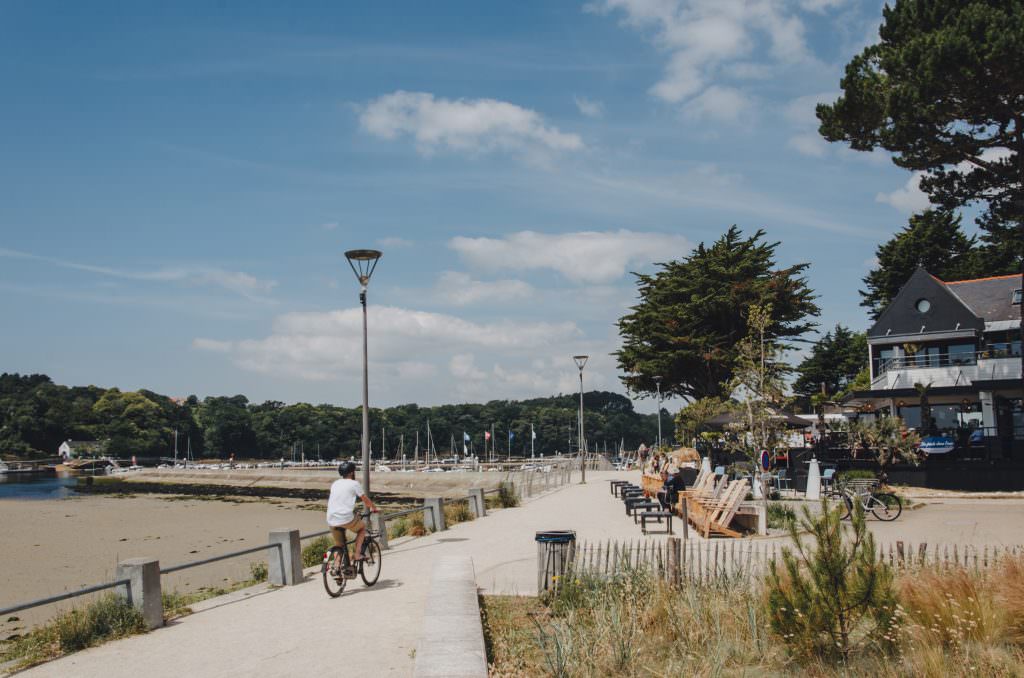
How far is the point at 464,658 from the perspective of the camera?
7227 mm

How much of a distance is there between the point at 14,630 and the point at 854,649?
1354cm

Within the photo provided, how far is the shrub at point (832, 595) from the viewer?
281 inches

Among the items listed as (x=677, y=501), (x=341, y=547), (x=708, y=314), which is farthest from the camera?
(x=708, y=314)

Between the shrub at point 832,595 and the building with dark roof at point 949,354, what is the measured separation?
30.5m

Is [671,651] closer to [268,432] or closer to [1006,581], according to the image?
[1006,581]

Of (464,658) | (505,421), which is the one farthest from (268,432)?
(464,658)

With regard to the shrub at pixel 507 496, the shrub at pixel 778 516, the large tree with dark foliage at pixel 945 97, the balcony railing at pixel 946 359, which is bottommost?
the shrub at pixel 507 496

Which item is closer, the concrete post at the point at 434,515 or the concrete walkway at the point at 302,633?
the concrete walkway at the point at 302,633

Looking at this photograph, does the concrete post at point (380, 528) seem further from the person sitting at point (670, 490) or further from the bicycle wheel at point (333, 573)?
the person sitting at point (670, 490)

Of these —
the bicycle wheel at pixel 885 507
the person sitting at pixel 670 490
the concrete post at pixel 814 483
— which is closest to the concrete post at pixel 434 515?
the person sitting at pixel 670 490

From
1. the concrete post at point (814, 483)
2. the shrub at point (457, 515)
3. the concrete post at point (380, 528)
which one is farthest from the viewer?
the concrete post at point (814, 483)

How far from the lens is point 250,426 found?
171250 millimetres

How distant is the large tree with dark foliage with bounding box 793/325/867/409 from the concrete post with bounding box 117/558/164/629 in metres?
74.4

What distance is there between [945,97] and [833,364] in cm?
5704
